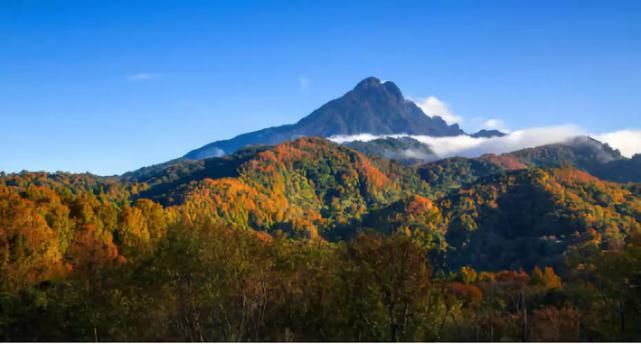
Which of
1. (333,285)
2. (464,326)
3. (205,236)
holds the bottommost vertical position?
(464,326)

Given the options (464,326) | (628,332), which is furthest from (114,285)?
(628,332)

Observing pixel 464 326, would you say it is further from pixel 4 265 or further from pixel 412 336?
pixel 4 265

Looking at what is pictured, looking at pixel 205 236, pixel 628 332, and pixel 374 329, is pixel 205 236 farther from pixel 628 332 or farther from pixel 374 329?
pixel 628 332

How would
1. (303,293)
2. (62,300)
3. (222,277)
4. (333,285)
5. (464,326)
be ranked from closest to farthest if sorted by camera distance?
(222,277) → (333,285) → (303,293) → (62,300) → (464,326)

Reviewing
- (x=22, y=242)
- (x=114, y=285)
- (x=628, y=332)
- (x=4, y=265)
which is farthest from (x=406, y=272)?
(x=22, y=242)

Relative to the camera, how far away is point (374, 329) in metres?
36.1

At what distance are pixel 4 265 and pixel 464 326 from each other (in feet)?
166

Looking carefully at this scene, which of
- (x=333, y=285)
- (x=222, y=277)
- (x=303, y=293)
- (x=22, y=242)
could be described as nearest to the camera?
(x=222, y=277)

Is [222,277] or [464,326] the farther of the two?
[464,326]

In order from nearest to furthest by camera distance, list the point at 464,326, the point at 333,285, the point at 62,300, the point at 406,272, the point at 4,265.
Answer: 1. the point at 406,272
2. the point at 333,285
3. the point at 62,300
4. the point at 464,326
5. the point at 4,265

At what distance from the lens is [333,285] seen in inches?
1551

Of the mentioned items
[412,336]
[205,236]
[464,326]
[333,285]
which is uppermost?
[205,236]

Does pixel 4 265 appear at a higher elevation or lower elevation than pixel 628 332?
higher

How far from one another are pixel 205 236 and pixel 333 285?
9.76 meters
